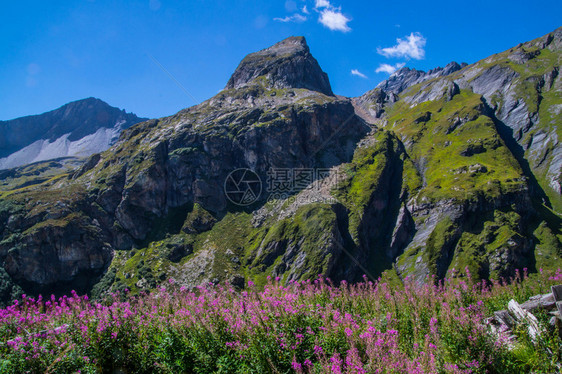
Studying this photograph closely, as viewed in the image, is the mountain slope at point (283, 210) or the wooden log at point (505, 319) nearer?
the wooden log at point (505, 319)

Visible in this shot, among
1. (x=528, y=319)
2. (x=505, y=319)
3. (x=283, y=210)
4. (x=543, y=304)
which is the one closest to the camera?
(x=528, y=319)

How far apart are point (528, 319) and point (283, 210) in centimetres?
13796

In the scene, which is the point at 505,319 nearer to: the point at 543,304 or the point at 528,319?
the point at 528,319

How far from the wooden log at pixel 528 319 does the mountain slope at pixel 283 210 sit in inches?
4165

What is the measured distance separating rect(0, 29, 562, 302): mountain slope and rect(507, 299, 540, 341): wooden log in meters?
106

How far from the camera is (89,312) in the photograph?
42.7 ft

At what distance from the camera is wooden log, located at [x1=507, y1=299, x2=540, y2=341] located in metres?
11.7

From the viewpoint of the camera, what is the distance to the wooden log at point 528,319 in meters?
11.7

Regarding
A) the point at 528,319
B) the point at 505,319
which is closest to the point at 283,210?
the point at 505,319

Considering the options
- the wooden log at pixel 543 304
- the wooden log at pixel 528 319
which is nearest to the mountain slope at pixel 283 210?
the wooden log at pixel 543 304

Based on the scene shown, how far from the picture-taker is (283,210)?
150m

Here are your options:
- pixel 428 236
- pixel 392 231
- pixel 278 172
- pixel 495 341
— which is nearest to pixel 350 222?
pixel 392 231

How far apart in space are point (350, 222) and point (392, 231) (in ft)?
70.7

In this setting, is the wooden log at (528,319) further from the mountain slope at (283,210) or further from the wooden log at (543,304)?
the mountain slope at (283,210)
